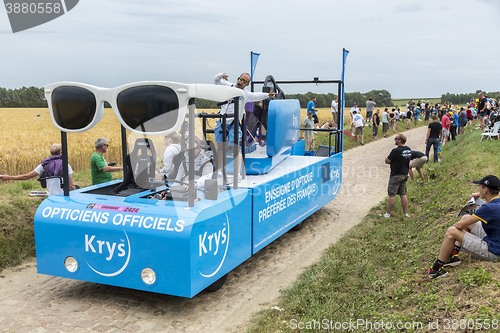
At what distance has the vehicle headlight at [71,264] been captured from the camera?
191 inches

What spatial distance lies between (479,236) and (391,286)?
118 cm

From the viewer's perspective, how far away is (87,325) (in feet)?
14.6

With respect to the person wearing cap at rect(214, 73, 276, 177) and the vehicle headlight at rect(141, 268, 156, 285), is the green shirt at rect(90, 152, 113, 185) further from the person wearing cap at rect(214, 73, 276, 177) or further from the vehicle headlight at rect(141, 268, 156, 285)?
the vehicle headlight at rect(141, 268, 156, 285)

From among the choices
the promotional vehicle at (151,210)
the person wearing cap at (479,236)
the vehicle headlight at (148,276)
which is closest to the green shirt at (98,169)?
the promotional vehicle at (151,210)

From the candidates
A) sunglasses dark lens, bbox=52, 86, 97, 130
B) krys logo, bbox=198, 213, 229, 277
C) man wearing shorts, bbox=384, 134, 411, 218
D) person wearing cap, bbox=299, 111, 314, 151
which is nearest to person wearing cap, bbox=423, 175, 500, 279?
krys logo, bbox=198, 213, 229, 277

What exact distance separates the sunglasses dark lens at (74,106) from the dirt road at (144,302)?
7.14ft

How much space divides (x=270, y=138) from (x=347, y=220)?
2.99 metres

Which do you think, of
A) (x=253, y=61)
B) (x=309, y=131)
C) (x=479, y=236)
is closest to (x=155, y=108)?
(x=479, y=236)

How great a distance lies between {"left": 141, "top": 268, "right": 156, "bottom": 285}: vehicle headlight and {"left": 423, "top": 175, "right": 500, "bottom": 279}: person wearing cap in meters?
3.15

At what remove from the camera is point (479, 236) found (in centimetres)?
Result: 481

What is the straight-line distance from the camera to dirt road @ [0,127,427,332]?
4527mm

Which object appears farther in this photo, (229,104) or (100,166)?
(100,166)

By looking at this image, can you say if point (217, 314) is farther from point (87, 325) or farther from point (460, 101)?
point (460, 101)

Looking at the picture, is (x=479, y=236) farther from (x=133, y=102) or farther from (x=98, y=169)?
(x=98, y=169)
